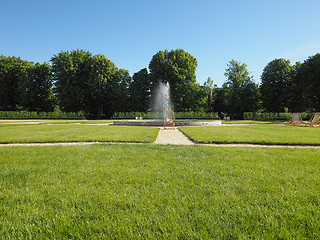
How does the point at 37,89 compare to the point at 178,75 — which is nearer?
the point at 178,75

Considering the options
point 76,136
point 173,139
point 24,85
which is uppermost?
point 24,85

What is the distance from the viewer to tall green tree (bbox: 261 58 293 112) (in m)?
33.4

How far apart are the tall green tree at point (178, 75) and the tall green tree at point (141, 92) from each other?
2279 millimetres

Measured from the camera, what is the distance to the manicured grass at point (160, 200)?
1.57m

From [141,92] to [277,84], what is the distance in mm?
26953

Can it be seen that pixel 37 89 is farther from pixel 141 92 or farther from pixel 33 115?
pixel 141 92

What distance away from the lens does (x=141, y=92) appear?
34.3 m

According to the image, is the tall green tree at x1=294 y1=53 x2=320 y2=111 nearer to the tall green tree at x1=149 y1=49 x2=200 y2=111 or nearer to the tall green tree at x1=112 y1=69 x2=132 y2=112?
the tall green tree at x1=149 y1=49 x2=200 y2=111

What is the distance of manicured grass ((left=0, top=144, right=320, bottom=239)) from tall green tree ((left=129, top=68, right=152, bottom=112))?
3091 centimetres

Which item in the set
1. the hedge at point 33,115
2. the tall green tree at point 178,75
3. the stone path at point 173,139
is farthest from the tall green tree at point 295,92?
the hedge at point 33,115

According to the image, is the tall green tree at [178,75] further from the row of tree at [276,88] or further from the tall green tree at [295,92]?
the tall green tree at [295,92]

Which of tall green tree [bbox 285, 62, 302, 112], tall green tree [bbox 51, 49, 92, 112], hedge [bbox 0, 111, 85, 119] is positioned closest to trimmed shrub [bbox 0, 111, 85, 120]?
hedge [bbox 0, 111, 85, 119]

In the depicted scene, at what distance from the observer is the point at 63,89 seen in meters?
33.6

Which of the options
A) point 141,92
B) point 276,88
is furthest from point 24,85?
point 276,88
